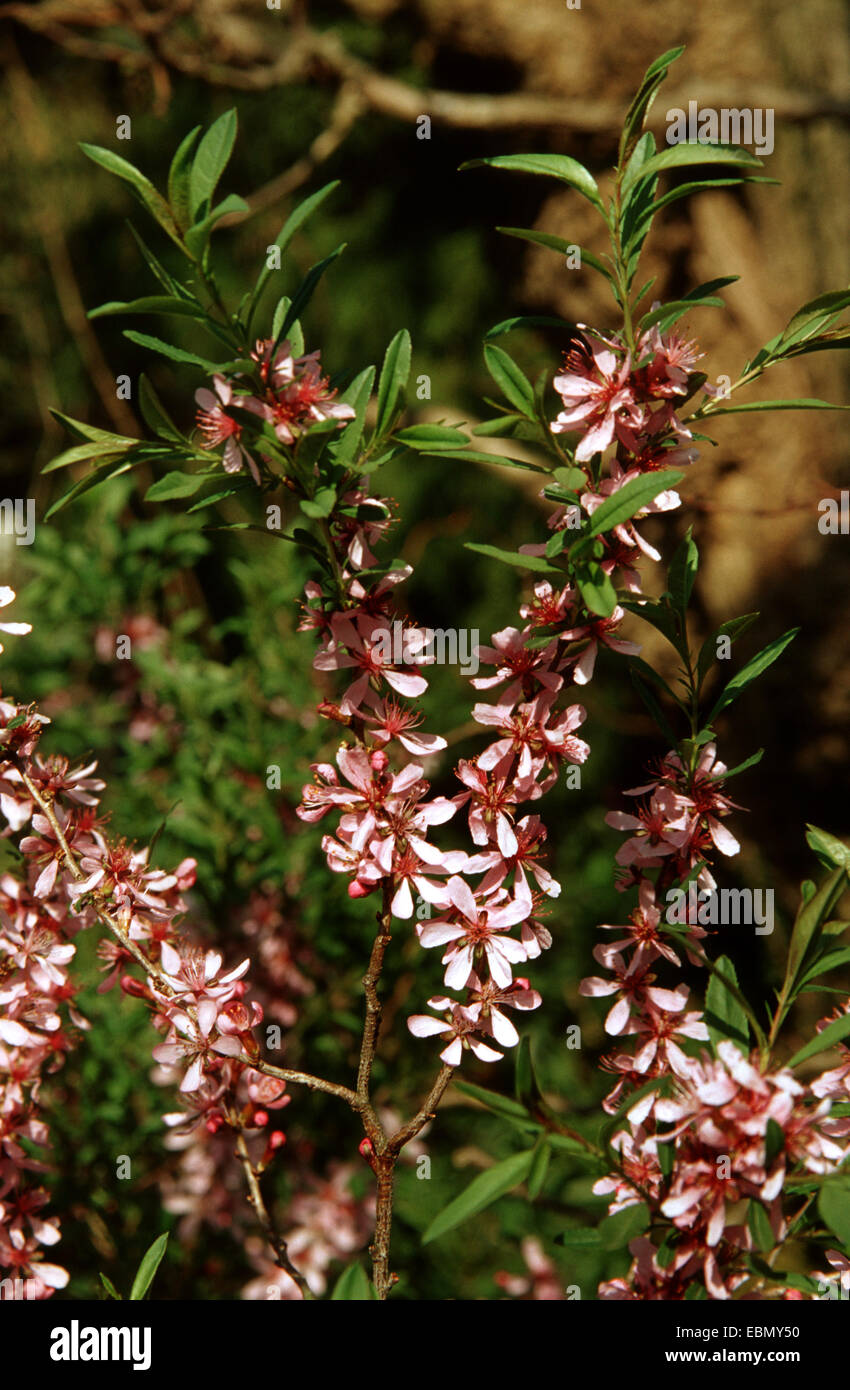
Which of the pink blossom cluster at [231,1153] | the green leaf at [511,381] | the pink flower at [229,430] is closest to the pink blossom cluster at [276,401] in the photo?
the pink flower at [229,430]

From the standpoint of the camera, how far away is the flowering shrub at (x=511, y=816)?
2.23ft

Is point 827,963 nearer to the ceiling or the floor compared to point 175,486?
nearer to the floor

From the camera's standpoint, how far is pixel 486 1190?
0.64 m

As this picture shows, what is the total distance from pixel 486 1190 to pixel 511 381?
54 cm

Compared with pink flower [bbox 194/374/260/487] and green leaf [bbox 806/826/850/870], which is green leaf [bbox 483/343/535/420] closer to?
pink flower [bbox 194/374/260/487]

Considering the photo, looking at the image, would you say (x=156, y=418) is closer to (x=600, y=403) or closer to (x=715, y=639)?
(x=600, y=403)

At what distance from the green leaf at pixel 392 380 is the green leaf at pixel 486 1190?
49cm

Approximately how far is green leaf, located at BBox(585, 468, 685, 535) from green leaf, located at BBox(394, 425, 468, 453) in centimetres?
11

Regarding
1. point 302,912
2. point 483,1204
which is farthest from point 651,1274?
point 302,912

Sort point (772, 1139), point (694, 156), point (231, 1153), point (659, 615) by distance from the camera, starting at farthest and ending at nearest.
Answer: point (231, 1153)
point (659, 615)
point (694, 156)
point (772, 1139)

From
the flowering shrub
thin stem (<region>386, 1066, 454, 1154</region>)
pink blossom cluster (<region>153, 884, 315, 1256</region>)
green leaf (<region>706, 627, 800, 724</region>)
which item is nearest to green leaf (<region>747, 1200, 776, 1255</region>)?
the flowering shrub

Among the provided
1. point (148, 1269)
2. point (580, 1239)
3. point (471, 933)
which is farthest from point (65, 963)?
point (580, 1239)

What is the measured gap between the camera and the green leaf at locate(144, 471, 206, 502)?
74 cm
